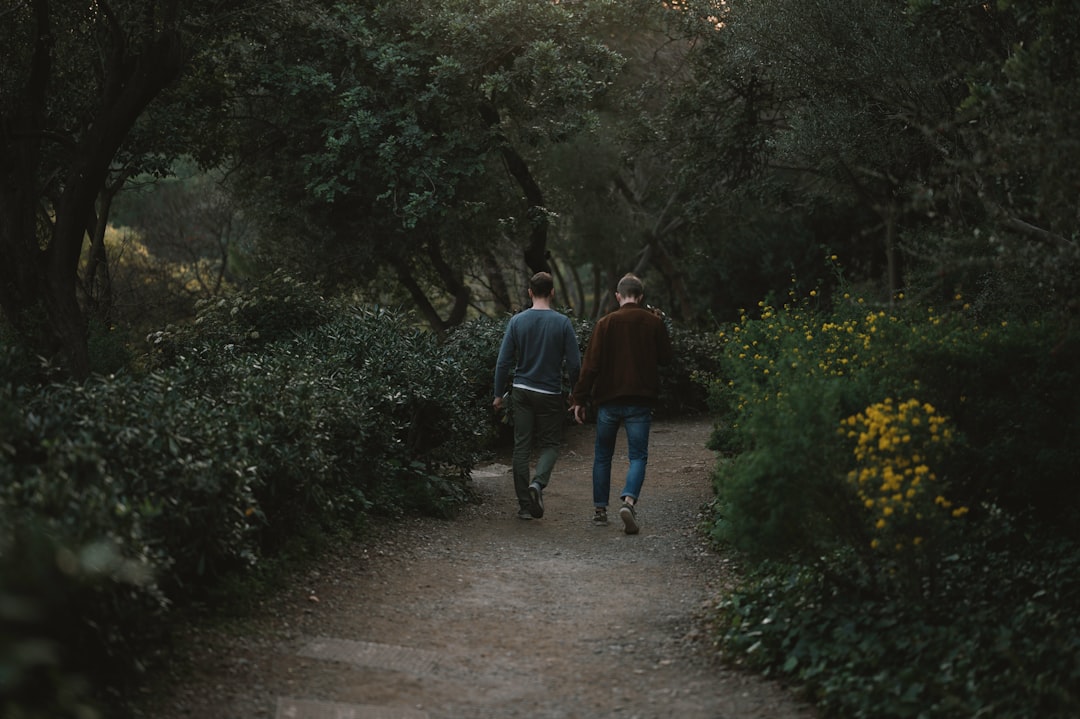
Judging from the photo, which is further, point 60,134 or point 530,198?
point 530,198

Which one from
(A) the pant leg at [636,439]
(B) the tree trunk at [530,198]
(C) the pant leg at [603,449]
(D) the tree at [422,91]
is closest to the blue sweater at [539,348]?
(C) the pant leg at [603,449]

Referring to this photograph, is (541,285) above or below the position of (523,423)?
above

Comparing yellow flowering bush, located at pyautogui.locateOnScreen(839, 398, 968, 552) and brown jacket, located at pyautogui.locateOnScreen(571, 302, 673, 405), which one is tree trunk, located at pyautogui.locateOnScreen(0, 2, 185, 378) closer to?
brown jacket, located at pyautogui.locateOnScreen(571, 302, 673, 405)

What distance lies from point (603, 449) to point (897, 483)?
413cm

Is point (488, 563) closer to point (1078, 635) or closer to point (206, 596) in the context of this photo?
point (206, 596)

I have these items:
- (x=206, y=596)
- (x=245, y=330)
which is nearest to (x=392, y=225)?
(x=245, y=330)

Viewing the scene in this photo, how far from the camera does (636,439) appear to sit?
8.87 m

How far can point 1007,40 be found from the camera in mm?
9148

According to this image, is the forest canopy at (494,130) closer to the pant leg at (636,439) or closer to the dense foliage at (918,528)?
the dense foliage at (918,528)

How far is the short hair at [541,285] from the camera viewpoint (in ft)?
30.3

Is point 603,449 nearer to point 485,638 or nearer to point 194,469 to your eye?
point 485,638

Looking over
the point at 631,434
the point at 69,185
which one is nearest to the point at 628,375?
the point at 631,434

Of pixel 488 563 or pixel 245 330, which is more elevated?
pixel 245 330

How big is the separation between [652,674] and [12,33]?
414 inches
